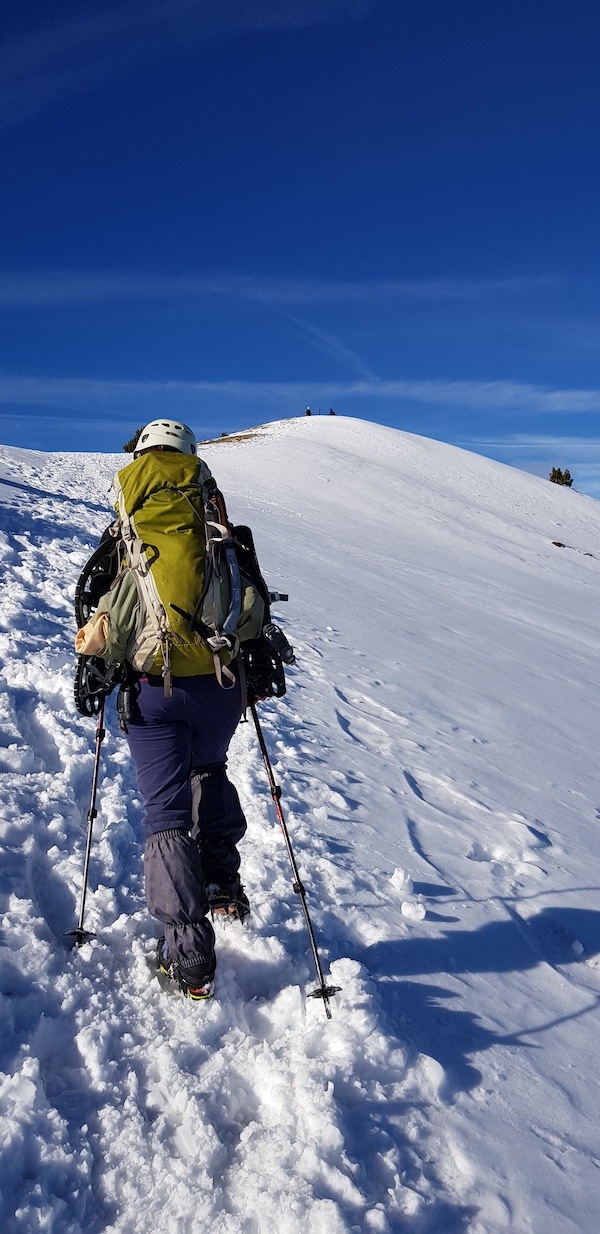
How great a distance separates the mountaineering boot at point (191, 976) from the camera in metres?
3.06

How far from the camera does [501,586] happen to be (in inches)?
785

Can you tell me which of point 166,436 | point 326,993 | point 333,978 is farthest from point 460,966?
point 166,436

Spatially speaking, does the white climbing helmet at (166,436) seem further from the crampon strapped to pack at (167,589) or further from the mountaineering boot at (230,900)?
the mountaineering boot at (230,900)

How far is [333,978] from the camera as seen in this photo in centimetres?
342

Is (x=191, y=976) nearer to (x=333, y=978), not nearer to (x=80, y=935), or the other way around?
(x=80, y=935)

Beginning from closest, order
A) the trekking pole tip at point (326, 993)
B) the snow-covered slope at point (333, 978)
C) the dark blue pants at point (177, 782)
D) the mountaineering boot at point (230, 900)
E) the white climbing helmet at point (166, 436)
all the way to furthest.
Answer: the snow-covered slope at point (333, 978)
the dark blue pants at point (177, 782)
the trekking pole tip at point (326, 993)
the white climbing helmet at point (166, 436)
the mountaineering boot at point (230, 900)

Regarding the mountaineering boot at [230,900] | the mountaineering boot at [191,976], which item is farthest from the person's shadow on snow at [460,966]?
the mountaineering boot at [191,976]

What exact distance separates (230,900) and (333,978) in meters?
0.59

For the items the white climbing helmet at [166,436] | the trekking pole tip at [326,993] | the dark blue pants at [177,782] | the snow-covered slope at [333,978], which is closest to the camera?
the snow-covered slope at [333,978]

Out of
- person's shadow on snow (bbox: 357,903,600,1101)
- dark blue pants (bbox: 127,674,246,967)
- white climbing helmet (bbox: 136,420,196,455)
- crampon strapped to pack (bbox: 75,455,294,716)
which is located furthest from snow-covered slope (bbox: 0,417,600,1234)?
white climbing helmet (bbox: 136,420,196,455)

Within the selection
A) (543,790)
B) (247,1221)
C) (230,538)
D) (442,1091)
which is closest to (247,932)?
(442,1091)

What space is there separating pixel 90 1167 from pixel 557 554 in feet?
94.5

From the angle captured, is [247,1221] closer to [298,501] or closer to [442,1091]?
[442,1091]

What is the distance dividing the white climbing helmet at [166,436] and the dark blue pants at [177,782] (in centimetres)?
108
